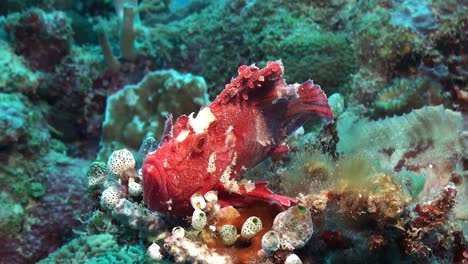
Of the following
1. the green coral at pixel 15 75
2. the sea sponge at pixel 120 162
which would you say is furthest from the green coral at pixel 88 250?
the green coral at pixel 15 75

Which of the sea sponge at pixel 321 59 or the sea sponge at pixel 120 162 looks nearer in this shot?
the sea sponge at pixel 120 162

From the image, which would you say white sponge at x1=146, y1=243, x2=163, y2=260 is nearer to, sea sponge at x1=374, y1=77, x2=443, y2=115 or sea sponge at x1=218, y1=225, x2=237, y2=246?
sea sponge at x1=218, y1=225, x2=237, y2=246

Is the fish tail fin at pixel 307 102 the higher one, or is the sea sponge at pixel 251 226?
the fish tail fin at pixel 307 102

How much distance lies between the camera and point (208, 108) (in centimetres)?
239

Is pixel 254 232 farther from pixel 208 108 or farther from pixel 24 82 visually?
pixel 24 82

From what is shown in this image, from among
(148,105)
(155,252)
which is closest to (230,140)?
(155,252)

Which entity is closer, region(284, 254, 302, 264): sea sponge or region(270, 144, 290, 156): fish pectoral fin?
region(284, 254, 302, 264): sea sponge

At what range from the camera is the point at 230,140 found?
2.45 meters

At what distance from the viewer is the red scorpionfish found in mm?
2174

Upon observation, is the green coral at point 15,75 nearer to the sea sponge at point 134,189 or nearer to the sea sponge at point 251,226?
the sea sponge at point 134,189

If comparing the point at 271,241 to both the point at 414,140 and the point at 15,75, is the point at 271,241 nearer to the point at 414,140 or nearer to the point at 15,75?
the point at 414,140

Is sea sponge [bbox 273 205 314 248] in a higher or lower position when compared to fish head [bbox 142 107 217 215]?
lower

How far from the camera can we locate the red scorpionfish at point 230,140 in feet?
7.13

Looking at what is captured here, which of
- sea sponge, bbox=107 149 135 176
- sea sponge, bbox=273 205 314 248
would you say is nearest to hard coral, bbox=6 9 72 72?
sea sponge, bbox=107 149 135 176
